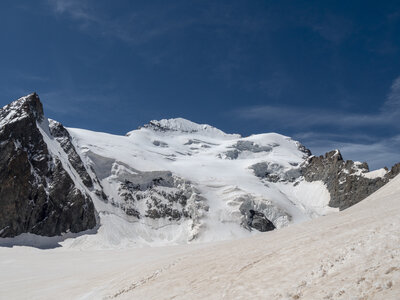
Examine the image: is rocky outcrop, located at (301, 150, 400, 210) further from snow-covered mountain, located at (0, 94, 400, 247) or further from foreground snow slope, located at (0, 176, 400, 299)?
foreground snow slope, located at (0, 176, 400, 299)

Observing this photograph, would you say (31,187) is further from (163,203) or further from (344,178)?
(344,178)

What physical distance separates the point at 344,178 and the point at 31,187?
13589 cm

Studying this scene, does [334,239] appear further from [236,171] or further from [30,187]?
[236,171]

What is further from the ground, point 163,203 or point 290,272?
point 163,203

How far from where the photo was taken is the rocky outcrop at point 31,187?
89625mm

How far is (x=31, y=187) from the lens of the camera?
94.1 metres

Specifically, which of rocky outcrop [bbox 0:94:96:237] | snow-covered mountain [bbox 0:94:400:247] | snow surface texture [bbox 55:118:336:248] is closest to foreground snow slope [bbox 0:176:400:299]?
rocky outcrop [bbox 0:94:96:237]

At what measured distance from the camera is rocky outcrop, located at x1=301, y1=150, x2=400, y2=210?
531 feet

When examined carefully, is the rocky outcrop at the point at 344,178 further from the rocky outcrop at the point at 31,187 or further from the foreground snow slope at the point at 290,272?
the foreground snow slope at the point at 290,272

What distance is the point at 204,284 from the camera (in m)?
15.3

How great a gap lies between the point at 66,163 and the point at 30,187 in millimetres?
20386

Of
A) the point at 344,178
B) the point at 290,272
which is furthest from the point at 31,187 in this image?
the point at 344,178

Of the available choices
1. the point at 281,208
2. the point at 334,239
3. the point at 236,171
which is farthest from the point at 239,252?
the point at 236,171

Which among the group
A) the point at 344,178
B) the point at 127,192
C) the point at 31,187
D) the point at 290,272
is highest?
the point at 344,178
